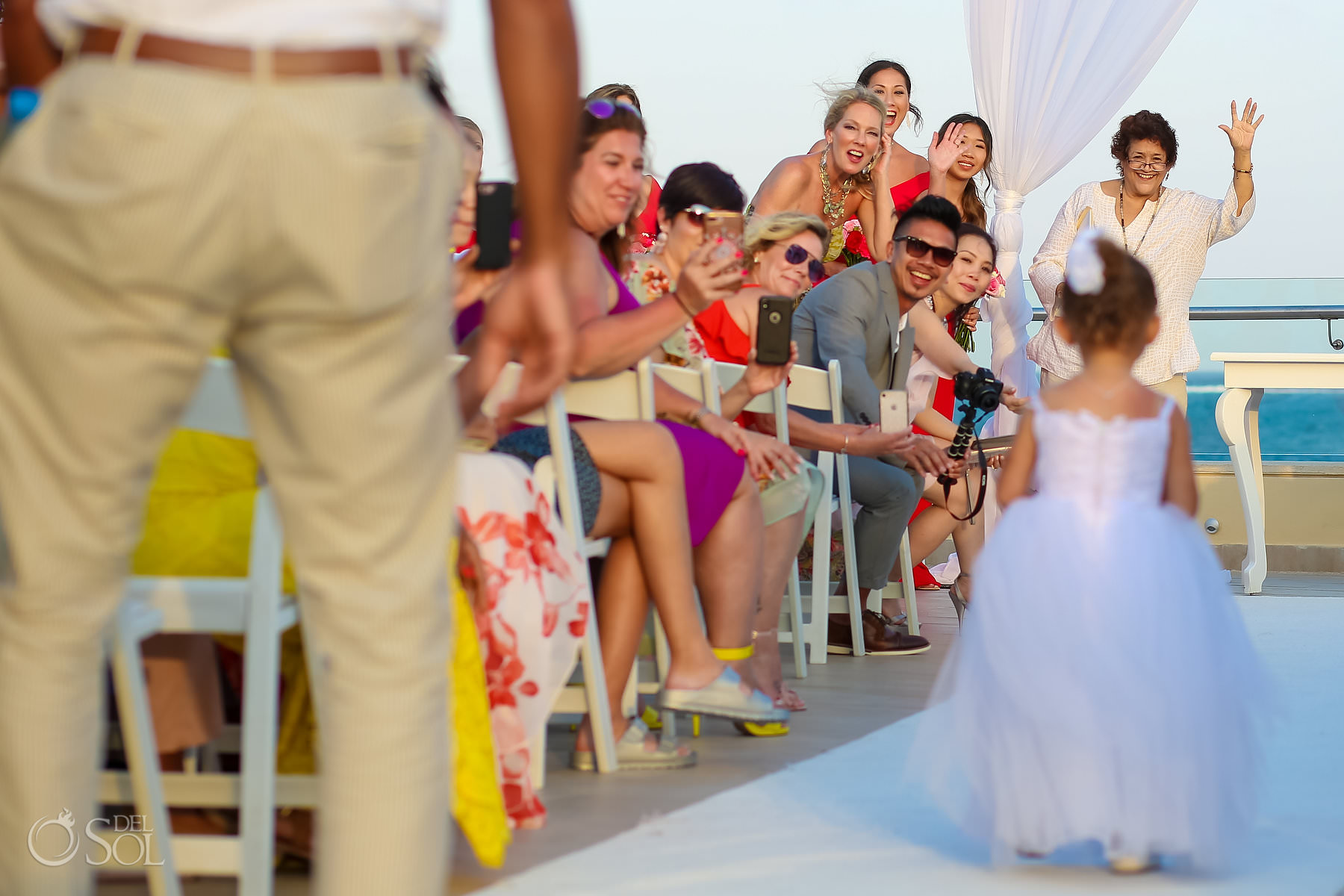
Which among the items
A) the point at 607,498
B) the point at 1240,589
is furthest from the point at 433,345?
the point at 1240,589

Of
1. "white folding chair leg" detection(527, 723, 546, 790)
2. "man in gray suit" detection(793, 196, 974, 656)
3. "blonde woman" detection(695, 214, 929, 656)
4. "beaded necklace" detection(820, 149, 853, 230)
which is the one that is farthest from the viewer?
"beaded necklace" detection(820, 149, 853, 230)

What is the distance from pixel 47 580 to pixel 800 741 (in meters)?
2.17

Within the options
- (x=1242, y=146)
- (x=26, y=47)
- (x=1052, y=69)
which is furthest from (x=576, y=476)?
(x=1052, y=69)

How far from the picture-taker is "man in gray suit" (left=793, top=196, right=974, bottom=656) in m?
4.10

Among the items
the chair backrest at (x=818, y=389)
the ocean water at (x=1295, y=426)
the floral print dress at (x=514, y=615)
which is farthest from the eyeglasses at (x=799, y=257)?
the ocean water at (x=1295, y=426)

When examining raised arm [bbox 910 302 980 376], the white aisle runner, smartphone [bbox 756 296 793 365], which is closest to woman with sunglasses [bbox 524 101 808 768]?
smartphone [bbox 756 296 793 365]

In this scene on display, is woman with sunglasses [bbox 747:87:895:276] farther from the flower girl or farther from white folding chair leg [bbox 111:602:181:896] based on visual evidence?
white folding chair leg [bbox 111:602:181:896]

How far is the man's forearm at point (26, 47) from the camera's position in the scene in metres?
1.11

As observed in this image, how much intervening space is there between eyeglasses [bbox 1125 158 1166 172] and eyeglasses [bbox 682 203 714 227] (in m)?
2.64

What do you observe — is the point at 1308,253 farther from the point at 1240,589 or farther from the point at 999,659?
the point at 999,659

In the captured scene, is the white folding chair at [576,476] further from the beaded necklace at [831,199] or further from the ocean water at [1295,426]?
the ocean water at [1295,426]

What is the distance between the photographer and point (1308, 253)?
11609 mm

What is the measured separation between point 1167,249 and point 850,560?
2.23 meters

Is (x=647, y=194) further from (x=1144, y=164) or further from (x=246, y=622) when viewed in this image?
(x=1144, y=164)
